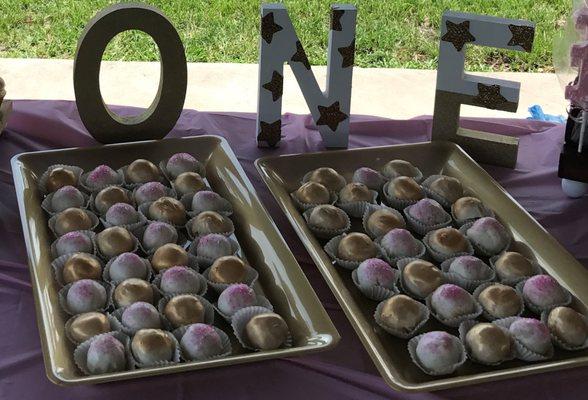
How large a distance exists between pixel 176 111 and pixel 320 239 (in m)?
0.40

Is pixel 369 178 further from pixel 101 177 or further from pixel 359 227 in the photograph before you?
pixel 101 177

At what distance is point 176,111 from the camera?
1.43 meters

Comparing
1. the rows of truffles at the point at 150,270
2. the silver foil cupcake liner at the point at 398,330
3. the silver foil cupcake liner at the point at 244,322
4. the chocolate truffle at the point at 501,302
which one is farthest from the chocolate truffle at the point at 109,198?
the chocolate truffle at the point at 501,302

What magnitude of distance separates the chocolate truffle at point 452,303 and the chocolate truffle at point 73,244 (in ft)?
1.45

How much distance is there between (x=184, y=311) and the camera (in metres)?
0.97

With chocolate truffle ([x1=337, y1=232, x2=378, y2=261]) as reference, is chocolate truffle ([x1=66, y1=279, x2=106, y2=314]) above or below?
below

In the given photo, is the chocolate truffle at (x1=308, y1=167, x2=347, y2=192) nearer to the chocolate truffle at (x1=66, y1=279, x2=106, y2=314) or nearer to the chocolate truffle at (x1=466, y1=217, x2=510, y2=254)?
the chocolate truffle at (x1=466, y1=217, x2=510, y2=254)

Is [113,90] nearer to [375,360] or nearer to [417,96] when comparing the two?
[417,96]

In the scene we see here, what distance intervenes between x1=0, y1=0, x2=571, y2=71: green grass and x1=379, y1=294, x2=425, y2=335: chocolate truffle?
7.21 feet

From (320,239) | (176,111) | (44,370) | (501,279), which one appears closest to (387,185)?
(320,239)

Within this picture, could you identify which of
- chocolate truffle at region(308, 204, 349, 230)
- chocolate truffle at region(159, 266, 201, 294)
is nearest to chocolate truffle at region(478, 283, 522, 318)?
chocolate truffle at region(308, 204, 349, 230)

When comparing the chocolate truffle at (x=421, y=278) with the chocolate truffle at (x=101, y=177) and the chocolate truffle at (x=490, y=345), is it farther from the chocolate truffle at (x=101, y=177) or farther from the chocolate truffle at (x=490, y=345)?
the chocolate truffle at (x=101, y=177)

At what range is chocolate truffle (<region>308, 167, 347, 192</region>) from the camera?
1.29 meters

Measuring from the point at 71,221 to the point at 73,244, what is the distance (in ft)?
0.20
